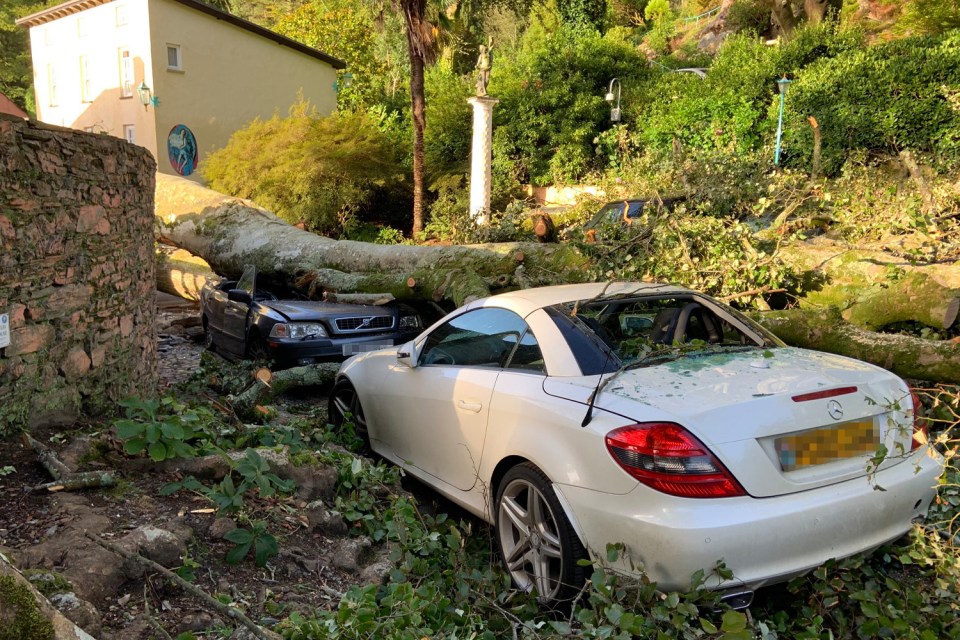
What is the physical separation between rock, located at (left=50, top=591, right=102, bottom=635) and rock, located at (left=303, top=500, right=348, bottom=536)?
1.37 m

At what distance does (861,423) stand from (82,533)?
3298 millimetres

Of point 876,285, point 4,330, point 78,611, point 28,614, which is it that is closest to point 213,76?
point 4,330

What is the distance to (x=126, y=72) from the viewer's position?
22922 mm

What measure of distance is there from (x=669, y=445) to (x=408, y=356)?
7.87ft

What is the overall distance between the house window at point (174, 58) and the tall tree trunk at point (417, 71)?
927 centimetres

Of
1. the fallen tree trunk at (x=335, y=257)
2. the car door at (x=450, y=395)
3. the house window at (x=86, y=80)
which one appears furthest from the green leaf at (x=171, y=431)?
the house window at (x=86, y=80)

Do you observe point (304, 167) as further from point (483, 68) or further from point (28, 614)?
point (28, 614)

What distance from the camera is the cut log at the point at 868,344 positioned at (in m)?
4.95

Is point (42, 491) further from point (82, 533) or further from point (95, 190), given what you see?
point (95, 190)

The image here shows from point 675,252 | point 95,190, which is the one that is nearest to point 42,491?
point 95,190

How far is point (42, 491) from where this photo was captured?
336 centimetres

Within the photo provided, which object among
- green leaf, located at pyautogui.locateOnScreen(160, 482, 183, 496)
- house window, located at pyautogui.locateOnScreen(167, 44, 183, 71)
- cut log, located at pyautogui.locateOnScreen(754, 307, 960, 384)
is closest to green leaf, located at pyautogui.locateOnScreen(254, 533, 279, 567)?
green leaf, located at pyautogui.locateOnScreen(160, 482, 183, 496)

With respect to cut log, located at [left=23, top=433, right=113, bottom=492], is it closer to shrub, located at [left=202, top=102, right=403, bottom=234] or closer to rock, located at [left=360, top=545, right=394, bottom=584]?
rock, located at [left=360, top=545, right=394, bottom=584]

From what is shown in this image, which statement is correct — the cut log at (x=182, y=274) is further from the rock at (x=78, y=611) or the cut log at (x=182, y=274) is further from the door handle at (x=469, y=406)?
the rock at (x=78, y=611)
